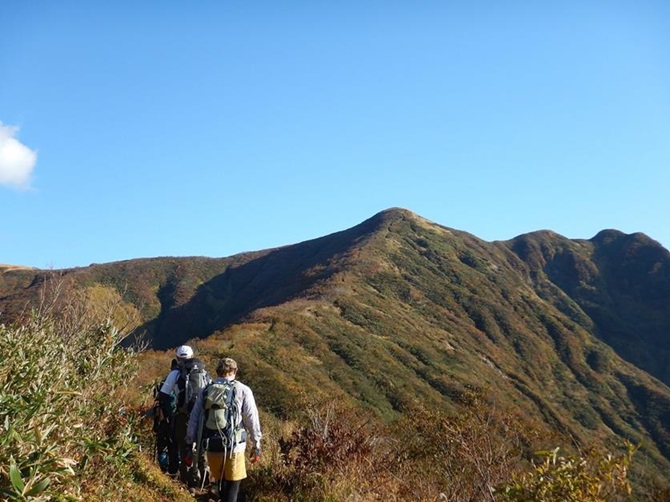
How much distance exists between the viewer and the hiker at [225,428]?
538 centimetres

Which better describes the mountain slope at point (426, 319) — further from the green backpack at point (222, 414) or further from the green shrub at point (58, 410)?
the green shrub at point (58, 410)

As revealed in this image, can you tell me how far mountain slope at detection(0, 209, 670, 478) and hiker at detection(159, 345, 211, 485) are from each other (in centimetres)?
717

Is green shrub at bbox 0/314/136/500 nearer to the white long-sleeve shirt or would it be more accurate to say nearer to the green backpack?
the white long-sleeve shirt

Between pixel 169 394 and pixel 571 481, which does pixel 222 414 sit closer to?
pixel 169 394

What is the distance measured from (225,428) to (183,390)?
1431 millimetres

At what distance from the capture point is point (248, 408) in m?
5.51

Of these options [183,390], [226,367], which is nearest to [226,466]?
[226,367]

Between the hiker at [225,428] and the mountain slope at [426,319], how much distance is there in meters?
7.67

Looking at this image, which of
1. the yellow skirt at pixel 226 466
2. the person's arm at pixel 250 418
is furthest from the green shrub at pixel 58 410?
the person's arm at pixel 250 418

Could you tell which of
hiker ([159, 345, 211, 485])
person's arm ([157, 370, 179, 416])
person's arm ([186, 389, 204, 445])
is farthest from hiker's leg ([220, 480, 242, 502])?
person's arm ([157, 370, 179, 416])

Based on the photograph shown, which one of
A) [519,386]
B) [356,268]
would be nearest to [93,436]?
[519,386]

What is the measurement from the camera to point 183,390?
660 centimetres

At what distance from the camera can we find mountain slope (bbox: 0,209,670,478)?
109 ft

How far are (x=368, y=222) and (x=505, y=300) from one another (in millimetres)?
28324
